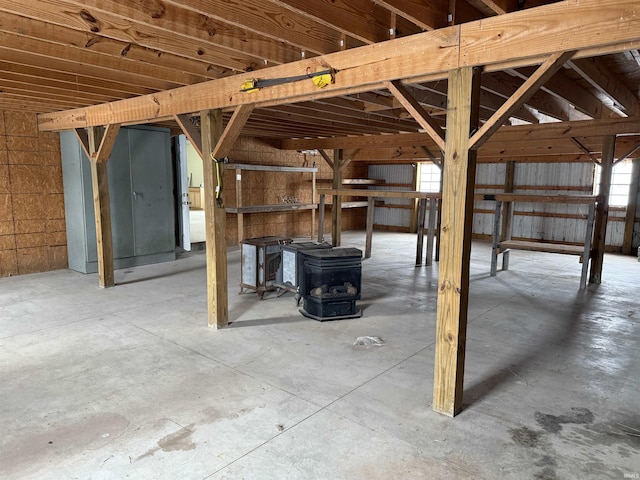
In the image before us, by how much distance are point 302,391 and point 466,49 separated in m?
2.32

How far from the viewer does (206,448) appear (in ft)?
7.36

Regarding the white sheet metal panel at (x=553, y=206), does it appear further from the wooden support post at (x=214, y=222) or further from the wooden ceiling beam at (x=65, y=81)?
the wooden ceiling beam at (x=65, y=81)

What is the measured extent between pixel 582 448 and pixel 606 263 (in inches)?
269

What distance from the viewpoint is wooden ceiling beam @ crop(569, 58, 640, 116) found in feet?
10.5

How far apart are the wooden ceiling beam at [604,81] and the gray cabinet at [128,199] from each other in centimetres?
579

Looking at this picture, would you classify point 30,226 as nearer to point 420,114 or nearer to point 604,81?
point 420,114

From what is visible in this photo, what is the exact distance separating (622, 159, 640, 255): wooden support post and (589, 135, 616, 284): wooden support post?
3332 mm

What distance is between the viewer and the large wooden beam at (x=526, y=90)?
2133 millimetres

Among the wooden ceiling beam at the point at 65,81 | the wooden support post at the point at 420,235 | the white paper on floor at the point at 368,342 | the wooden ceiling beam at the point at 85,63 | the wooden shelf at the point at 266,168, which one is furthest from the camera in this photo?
the wooden shelf at the point at 266,168

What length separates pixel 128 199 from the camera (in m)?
6.54

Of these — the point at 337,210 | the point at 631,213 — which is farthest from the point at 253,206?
the point at 631,213

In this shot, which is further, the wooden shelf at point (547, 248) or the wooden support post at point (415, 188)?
the wooden support post at point (415, 188)

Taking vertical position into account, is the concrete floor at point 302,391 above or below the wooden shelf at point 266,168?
below

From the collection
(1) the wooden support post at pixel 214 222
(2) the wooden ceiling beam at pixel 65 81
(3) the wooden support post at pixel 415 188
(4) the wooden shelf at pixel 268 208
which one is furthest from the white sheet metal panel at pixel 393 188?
(2) the wooden ceiling beam at pixel 65 81
